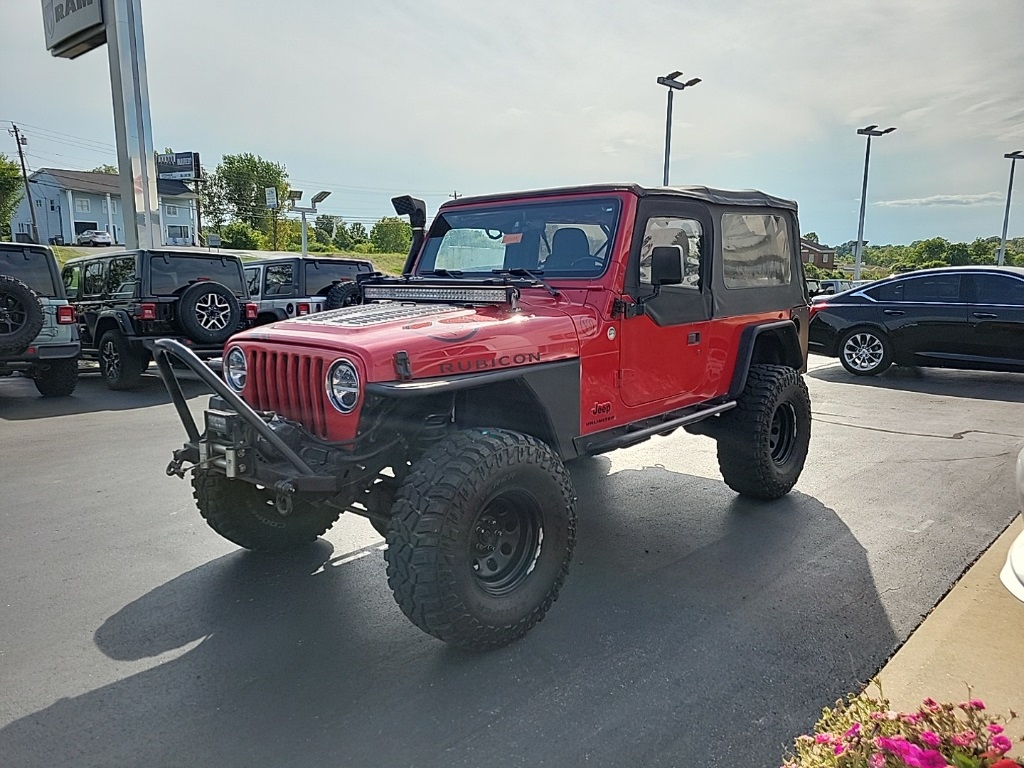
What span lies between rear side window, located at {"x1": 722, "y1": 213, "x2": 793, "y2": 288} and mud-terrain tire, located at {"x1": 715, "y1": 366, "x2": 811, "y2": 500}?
0.67 metres

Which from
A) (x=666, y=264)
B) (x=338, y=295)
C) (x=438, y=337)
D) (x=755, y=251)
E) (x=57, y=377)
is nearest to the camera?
(x=438, y=337)

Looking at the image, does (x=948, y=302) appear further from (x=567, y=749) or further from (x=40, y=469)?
(x=40, y=469)

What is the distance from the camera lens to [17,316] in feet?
26.2

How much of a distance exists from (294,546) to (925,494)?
4340 millimetres

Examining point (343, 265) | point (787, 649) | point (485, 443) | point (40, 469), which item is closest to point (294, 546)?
point (485, 443)

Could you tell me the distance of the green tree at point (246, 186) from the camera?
69.6 meters

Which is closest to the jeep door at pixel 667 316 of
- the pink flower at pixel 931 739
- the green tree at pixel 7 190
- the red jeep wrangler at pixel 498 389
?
the red jeep wrangler at pixel 498 389

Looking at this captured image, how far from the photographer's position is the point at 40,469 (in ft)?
19.0

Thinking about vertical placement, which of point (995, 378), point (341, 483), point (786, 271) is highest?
point (786, 271)

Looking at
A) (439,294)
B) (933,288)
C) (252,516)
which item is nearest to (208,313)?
(252,516)

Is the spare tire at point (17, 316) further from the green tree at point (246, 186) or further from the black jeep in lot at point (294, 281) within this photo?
the green tree at point (246, 186)

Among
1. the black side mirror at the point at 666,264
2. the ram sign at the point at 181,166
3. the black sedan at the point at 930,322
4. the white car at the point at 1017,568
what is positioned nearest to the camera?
the white car at the point at 1017,568

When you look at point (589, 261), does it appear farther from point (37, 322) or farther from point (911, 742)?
point (37, 322)

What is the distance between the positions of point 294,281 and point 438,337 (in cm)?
976
